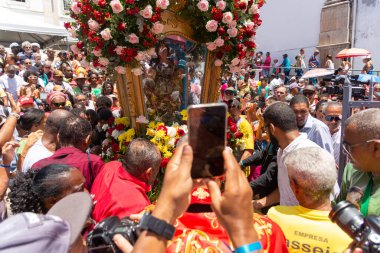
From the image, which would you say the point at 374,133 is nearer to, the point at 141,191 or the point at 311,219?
the point at 311,219

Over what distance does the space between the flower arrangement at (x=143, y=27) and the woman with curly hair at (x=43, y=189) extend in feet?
7.84

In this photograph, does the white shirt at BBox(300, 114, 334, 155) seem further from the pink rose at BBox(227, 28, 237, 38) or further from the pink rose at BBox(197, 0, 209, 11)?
the pink rose at BBox(197, 0, 209, 11)

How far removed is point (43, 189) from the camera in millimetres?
2254

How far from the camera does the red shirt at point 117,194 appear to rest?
2539mm

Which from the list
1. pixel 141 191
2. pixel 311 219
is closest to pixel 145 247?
pixel 311 219

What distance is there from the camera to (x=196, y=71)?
5484mm

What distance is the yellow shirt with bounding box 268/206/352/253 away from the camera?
206 centimetres

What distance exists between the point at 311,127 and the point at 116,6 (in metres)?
2.68

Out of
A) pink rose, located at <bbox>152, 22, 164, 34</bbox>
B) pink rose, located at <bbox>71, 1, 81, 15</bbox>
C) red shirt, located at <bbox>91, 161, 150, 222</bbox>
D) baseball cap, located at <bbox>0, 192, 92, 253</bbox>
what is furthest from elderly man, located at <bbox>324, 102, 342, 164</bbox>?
baseball cap, located at <bbox>0, 192, 92, 253</bbox>

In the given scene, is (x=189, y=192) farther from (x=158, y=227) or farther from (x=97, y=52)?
(x=97, y=52)

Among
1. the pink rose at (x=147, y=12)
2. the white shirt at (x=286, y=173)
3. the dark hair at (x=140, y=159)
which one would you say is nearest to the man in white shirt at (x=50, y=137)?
the dark hair at (x=140, y=159)

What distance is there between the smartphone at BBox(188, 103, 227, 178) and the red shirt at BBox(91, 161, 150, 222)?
1.25m

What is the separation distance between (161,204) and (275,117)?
2283mm

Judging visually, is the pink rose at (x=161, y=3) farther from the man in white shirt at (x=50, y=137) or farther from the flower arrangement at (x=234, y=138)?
the flower arrangement at (x=234, y=138)
